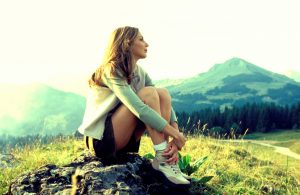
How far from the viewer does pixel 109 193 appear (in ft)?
16.2

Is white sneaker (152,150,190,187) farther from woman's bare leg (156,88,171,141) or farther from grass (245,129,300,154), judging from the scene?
grass (245,129,300,154)

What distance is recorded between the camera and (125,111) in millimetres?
5512

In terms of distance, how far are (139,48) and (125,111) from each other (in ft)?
2.76

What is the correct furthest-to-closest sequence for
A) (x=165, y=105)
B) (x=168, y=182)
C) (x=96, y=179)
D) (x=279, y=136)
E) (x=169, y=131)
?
(x=279, y=136) < (x=165, y=105) < (x=168, y=182) < (x=169, y=131) < (x=96, y=179)

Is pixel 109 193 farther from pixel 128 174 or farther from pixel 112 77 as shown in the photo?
pixel 112 77

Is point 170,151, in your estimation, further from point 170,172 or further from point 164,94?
point 164,94

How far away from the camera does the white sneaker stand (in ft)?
18.3

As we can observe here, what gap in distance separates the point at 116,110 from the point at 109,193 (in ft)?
3.75

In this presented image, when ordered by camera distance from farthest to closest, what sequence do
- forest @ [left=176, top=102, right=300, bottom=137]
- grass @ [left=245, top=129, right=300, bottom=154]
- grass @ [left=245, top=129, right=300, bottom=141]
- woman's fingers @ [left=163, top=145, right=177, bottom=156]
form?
1. forest @ [left=176, top=102, right=300, bottom=137]
2. grass @ [left=245, top=129, right=300, bottom=141]
3. grass @ [left=245, top=129, right=300, bottom=154]
4. woman's fingers @ [left=163, top=145, right=177, bottom=156]

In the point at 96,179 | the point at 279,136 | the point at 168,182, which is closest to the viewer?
the point at 96,179

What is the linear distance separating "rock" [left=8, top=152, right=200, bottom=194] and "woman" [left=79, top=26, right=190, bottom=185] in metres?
0.20

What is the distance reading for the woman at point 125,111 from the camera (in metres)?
5.38

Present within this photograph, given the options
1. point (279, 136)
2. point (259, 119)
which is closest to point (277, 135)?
point (279, 136)

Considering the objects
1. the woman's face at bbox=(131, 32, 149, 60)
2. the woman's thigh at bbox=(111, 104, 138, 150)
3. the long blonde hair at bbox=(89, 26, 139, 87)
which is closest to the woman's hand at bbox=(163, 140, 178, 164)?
the woman's thigh at bbox=(111, 104, 138, 150)
